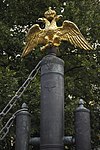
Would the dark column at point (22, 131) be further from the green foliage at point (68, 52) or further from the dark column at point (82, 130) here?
the green foliage at point (68, 52)

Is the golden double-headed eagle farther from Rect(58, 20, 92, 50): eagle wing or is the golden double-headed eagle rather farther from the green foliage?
the green foliage

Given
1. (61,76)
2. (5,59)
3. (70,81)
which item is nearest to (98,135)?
(70,81)

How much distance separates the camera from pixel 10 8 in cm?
1105

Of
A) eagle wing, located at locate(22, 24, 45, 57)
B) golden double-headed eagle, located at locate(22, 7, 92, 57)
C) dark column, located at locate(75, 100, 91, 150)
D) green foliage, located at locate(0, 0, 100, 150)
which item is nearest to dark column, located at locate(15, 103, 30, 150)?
dark column, located at locate(75, 100, 91, 150)

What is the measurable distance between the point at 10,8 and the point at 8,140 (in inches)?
172

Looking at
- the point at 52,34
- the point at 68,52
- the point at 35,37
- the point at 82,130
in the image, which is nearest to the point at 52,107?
the point at 82,130

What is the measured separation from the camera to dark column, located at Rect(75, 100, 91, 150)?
4.21 metres

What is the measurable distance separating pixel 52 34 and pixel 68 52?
594cm

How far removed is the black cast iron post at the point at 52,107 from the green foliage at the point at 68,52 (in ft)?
14.0

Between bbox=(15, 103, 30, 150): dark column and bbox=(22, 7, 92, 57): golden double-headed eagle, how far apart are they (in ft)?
3.50

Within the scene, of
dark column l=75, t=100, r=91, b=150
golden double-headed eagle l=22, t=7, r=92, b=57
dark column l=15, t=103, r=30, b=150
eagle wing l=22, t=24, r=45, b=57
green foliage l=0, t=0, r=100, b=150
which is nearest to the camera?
dark column l=75, t=100, r=91, b=150

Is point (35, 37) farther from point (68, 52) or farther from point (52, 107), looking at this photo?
point (68, 52)

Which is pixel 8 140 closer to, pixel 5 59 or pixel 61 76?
pixel 5 59

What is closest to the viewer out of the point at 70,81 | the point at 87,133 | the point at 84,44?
the point at 87,133
